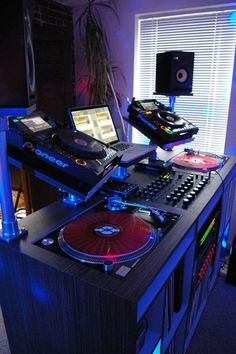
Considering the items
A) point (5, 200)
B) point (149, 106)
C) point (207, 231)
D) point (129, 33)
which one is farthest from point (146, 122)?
point (129, 33)

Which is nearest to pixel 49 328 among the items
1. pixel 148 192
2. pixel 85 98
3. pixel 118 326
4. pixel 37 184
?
pixel 118 326

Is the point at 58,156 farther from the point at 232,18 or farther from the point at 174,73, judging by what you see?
the point at 232,18

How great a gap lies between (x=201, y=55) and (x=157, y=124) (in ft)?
3.77

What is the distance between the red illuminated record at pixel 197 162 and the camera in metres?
1.68

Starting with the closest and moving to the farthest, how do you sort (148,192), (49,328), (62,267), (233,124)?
(62,267), (49,328), (148,192), (233,124)

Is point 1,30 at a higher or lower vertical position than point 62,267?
higher

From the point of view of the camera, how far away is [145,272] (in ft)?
2.63

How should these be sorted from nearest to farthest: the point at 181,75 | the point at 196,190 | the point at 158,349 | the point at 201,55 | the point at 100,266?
the point at 100,266 < the point at 158,349 < the point at 196,190 < the point at 181,75 < the point at 201,55

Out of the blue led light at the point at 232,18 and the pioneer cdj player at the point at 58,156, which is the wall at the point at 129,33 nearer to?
the blue led light at the point at 232,18

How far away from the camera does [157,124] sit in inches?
64.4

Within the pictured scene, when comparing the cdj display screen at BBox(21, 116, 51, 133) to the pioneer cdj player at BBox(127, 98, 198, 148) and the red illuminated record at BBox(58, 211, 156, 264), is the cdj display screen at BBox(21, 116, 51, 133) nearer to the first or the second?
the red illuminated record at BBox(58, 211, 156, 264)

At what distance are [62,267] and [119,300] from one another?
203 millimetres

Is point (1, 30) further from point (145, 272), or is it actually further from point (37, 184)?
point (37, 184)

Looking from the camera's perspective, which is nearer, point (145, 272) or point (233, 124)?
point (145, 272)
